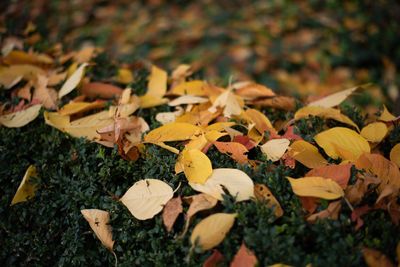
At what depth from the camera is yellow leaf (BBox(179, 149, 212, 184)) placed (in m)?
1.03

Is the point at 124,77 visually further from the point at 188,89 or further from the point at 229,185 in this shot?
the point at 229,185

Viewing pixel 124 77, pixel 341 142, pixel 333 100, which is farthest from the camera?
pixel 124 77

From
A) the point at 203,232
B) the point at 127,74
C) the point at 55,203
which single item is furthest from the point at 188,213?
the point at 127,74

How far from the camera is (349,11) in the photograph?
3.67 m

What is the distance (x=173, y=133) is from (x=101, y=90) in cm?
60

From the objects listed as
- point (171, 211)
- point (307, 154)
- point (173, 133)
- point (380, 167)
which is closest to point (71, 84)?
point (173, 133)

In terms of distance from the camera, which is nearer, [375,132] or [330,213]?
[330,213]

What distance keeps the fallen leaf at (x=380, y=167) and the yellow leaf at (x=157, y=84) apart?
0.96 m

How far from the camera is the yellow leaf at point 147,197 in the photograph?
3.29 feet

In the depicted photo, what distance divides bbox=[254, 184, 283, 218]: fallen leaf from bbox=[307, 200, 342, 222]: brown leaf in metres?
0.09

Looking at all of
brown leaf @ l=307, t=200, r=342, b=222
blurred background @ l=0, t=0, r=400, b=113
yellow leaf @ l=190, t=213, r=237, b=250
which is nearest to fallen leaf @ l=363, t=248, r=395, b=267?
brown leaf @ l=307, t=200, r=342, b=222

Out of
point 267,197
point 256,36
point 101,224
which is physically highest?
point 267,197

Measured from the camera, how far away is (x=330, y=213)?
91cm

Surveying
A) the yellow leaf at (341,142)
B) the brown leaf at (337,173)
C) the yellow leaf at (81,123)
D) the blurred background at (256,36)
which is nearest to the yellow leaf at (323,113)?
the yellow leaf at (341,142)
